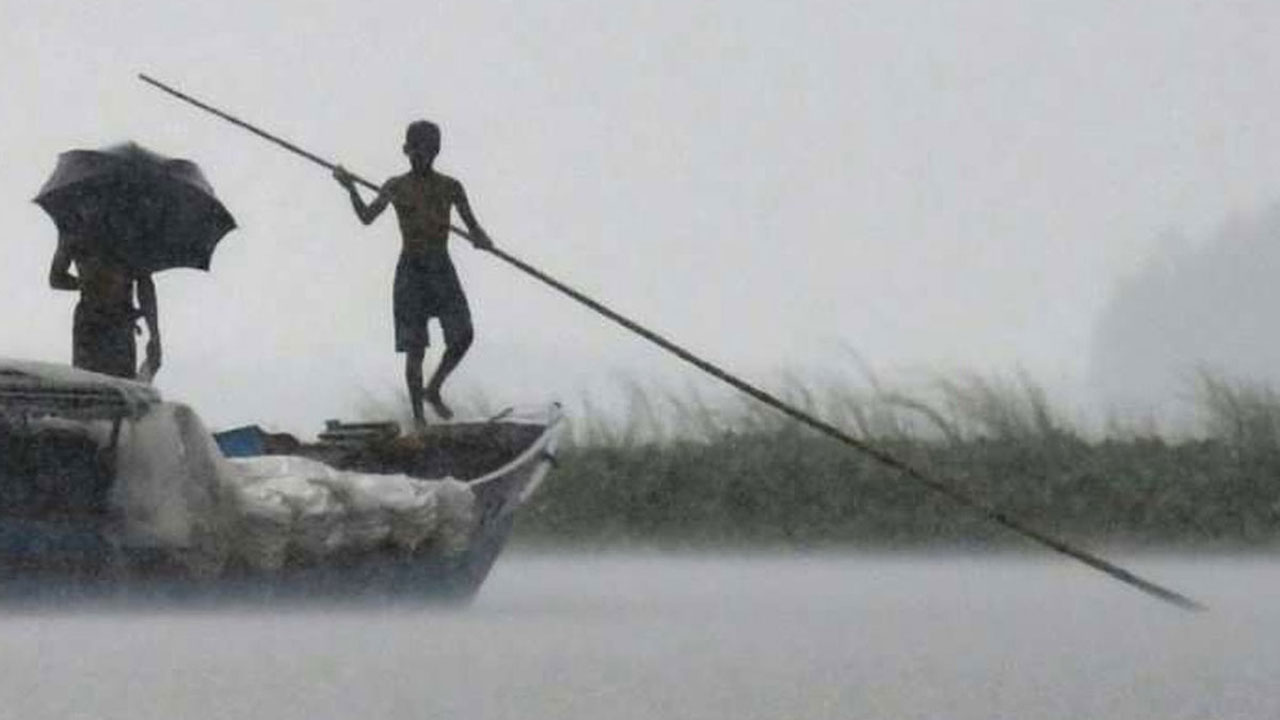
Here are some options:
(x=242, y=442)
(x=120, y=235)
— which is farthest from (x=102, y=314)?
(x=242, y=442)

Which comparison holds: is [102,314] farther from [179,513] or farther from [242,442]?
[179,513]

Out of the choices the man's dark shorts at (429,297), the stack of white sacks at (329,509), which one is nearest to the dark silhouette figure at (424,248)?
the man's dark shorts at (429,297)

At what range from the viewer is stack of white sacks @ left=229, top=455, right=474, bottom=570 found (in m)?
19.8

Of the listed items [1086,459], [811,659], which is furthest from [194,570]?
[1086,459]

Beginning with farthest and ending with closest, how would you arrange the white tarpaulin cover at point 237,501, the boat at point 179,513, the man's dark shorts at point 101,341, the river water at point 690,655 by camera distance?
1. the man's dark shorts at point 101,341
2. the white tarpaulin cover at point 237,501
3. the boat at point 179,513
4. the river water at point 690,655

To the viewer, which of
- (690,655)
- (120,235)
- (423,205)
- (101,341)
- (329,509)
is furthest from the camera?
(120,235)

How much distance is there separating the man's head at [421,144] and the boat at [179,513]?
1738 mm

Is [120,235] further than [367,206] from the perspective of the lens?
Yes

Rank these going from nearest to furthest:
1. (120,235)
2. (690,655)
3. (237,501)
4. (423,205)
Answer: (690,655) → (237,501) → (423,205) → (120,235)

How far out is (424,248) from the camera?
2050 cm

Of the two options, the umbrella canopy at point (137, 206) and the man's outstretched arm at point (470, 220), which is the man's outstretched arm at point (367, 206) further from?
the umbrella canopy at point (137, 206)

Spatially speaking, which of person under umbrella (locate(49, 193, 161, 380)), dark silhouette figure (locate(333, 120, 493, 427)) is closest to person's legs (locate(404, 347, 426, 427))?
dark silhouette figure (locate(333, 120, 493, 427))

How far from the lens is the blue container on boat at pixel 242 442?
22.0 m

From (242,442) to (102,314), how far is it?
117cm
